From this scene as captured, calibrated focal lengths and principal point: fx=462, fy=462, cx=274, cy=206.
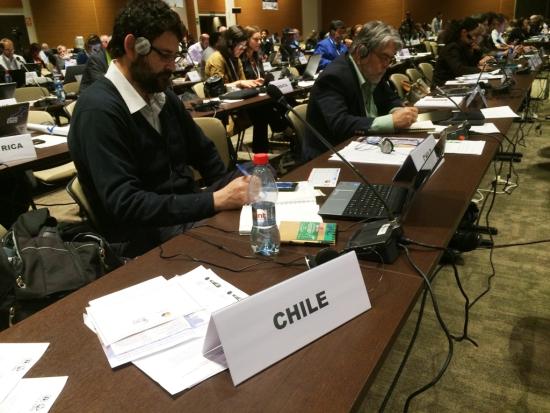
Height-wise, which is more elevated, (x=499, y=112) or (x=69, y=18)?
(x=69, y=18)

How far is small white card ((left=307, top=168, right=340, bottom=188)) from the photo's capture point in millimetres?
1667

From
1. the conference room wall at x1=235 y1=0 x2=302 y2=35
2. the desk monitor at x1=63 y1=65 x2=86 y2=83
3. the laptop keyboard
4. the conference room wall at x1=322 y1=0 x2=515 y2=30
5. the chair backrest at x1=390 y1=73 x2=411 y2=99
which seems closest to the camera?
the laptop keyboard

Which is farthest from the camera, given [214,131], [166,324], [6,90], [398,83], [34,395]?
[398,83]

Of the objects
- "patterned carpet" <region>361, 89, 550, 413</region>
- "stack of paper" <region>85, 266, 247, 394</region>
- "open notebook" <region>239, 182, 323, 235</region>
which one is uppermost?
"open notebook" <region>239, 182, 323, 235</region>

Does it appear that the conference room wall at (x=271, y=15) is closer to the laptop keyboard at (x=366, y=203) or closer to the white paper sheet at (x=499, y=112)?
the white paper sheet at (x=499, y=112)

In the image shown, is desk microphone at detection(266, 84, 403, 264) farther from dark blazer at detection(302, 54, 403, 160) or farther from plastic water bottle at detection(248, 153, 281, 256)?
dark blazer at detection(302, 54, 403, 160)

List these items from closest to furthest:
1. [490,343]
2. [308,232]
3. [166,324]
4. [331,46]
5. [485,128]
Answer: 1. [166,324]
2. [308,232]
3. [490,343]
4. [485,128]
5. [331,46]

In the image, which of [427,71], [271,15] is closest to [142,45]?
[427,71]

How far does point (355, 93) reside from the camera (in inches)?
96.9

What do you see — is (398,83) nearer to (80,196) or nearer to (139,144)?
(139,144)

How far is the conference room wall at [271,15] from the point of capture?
15258 mm

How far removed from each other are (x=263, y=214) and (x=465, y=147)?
1237 millimetres

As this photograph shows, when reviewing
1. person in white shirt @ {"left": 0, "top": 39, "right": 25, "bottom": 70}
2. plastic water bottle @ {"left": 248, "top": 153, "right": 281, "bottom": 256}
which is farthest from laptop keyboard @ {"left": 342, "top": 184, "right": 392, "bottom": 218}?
person in white shirt @ {"left": 0, "top": 39, "right": 25, "bottom": 70}

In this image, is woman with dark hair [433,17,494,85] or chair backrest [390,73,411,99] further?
woman with dark hair [433,17,494,85]
